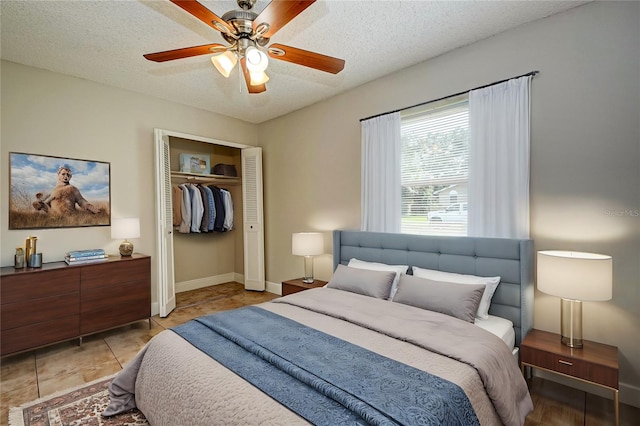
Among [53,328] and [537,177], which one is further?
[53,328]

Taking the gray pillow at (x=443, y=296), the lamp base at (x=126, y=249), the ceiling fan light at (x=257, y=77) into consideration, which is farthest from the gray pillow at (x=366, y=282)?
the lamp base at (x=126, y=249)

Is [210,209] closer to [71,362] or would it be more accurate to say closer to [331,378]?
[71,362]

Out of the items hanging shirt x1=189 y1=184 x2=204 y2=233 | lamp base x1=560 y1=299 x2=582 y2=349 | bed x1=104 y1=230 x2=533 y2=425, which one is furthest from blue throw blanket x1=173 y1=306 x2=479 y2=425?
hanging shirt x1=189 y1=184 x2=204 y2=233

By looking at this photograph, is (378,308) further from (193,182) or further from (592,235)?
(193,182)

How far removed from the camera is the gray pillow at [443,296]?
2.13m

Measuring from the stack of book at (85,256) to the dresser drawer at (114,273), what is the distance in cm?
11

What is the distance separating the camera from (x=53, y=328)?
2762 mm

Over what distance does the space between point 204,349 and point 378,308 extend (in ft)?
4.09

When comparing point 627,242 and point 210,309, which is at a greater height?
point 627,242

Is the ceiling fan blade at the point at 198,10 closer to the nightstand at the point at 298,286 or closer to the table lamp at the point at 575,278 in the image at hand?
the table lamp at the point at 575,278

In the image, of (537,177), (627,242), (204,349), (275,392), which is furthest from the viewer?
(537,177)

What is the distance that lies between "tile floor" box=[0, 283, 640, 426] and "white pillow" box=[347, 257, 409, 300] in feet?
4.00

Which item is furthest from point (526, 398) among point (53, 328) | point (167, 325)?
point (53, 328)

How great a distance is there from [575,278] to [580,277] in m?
0.03
